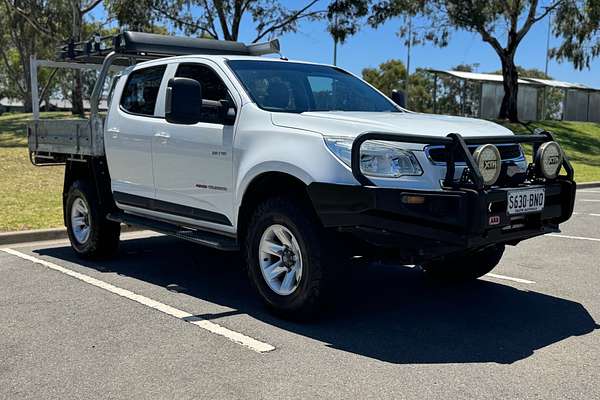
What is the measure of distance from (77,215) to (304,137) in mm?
3707

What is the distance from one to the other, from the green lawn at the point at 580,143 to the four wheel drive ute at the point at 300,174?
41.8 ft

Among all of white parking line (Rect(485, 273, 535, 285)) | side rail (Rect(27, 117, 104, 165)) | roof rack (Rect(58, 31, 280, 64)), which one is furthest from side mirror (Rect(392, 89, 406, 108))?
side rail (Rect(27, 117, 104, 165))

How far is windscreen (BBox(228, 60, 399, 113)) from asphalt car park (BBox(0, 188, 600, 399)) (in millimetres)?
1616

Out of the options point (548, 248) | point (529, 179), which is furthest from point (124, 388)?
point (548, 248)

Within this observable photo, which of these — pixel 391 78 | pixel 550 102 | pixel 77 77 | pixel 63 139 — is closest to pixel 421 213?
pixel 63 139

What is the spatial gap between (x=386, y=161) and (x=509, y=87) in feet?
94.4

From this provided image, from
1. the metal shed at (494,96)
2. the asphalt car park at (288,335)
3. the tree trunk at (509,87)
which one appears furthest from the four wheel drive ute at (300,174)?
the metal shed at (494,96)

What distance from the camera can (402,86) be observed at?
241 feet

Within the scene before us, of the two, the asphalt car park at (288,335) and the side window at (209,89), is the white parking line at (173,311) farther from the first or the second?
the side window at (209,89)

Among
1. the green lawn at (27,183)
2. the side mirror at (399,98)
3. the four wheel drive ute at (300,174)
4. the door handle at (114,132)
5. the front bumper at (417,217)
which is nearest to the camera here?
the front bumper at (417,217)

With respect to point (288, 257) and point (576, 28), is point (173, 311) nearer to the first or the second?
point (288, 257)

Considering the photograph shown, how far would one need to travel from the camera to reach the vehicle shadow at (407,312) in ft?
14.1

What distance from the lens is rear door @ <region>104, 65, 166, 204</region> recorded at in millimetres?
6094

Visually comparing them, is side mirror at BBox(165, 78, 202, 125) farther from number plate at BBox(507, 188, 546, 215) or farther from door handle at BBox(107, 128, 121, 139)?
number plate at BBox(507, 188, 546, 215)
